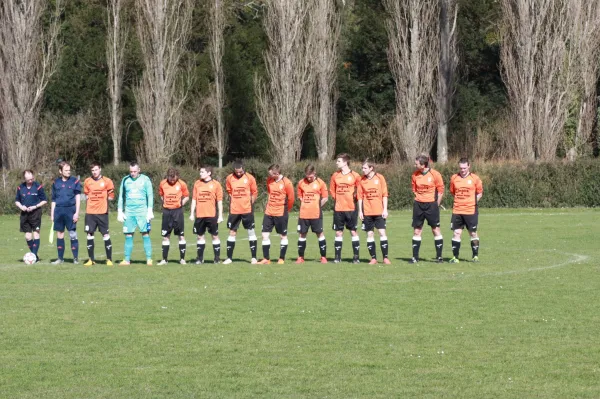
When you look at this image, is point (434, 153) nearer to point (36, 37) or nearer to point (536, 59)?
point (536, 59)

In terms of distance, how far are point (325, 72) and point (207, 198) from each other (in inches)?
1265

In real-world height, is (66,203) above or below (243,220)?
above

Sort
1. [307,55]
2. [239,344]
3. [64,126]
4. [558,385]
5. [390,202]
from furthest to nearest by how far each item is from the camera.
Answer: [64,126] < [307,55] < [390,202] < [239,344] < [558,385]

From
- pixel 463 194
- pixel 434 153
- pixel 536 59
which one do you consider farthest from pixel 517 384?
pixel 434 153

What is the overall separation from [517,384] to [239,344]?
3.52m

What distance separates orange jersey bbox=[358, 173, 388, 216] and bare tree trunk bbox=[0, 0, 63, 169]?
28821 mm

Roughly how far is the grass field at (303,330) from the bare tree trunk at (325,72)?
1248 inches

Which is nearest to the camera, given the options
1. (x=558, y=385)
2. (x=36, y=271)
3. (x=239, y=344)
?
(x=558, y=385)

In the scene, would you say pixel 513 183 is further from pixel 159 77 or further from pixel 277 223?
pixel 277 223

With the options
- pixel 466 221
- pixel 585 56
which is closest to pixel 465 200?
pixel 466 221

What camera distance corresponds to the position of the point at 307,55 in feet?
164

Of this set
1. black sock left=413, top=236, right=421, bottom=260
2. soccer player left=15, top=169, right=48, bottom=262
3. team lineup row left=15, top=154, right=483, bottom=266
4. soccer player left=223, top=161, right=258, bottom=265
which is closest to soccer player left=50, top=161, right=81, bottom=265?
team lineup row left=15, top=154, right=483, bottom=266

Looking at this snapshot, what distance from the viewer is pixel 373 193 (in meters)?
20.9

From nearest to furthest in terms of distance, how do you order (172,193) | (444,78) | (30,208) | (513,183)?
(172,193) < (30,208) < (513,183) < (444,78)
